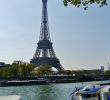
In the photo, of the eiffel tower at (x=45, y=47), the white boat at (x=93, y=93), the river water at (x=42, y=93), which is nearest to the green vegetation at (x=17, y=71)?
the eiffel tower at (x=45, y=47)

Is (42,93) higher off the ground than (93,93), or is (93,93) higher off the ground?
(42,93)

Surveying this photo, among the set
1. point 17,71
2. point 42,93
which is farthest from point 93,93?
point 17,71

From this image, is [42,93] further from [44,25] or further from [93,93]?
[44,25]

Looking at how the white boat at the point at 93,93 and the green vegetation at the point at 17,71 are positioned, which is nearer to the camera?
the white boat at the point at 93,93

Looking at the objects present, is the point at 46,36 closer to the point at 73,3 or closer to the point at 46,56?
the point at 46,56

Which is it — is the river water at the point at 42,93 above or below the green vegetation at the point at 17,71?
below

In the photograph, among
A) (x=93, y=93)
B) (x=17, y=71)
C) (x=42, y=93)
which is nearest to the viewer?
(x=93, y=93)

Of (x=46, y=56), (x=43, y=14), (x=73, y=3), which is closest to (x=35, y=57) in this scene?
(x=46, y=56)

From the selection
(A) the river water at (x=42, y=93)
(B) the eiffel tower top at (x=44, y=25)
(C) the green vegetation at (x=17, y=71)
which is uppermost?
(B) the eiffel tower top at (x=44, y=25)

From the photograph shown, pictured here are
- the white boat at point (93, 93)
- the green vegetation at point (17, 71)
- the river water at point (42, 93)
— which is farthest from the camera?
the green vegetation at point (17, 71)

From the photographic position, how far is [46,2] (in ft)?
484

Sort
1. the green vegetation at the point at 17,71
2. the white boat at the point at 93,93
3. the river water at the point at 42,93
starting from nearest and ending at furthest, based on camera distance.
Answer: the white boat at the point at 93,93, the river water at the point at 42,93, the green vegetation at the point at 17,71

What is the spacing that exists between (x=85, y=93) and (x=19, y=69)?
9823 centimetres

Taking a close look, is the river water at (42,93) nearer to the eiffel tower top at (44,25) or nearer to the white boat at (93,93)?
the white boat at (93,93)
